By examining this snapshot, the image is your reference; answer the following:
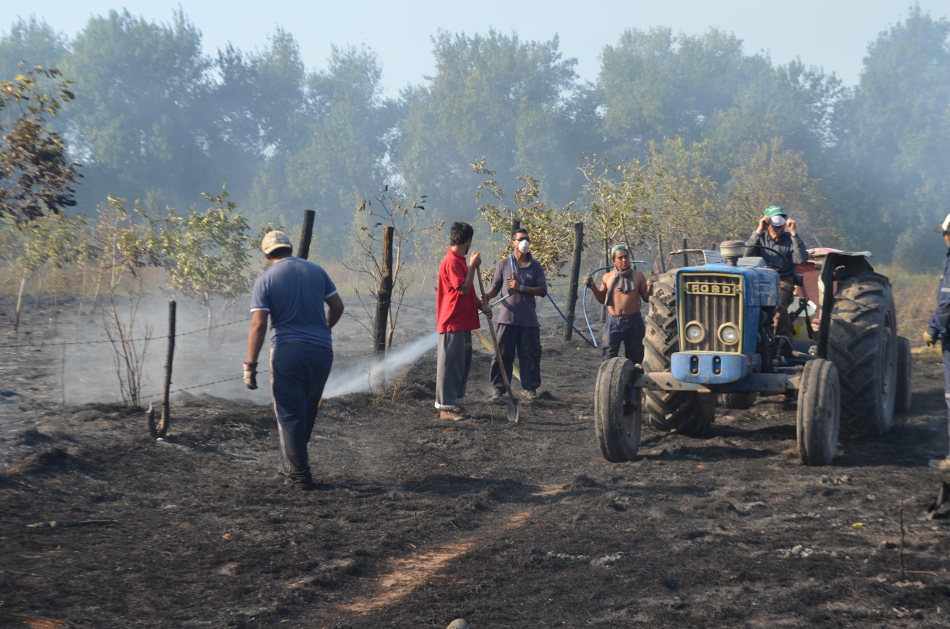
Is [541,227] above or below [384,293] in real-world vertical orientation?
above

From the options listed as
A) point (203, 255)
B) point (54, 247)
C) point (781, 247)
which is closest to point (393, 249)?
point (203, 255)

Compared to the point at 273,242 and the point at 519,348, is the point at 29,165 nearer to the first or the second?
the point at 273,242

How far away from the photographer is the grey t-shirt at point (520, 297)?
9641 mm

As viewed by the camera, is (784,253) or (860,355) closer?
(860,355)

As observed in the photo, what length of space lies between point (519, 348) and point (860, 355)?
391 centimetres

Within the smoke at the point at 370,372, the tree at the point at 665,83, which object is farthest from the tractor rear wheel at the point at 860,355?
the tree at the point at 665,83

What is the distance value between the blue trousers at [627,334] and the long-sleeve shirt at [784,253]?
1.81 metres

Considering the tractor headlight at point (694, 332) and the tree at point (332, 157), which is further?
the tree at point (332, 157)

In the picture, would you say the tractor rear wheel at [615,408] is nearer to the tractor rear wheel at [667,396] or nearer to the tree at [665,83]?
the tractor rear wheel at [667,396]

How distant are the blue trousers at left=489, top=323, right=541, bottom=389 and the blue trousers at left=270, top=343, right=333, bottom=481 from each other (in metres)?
3.95

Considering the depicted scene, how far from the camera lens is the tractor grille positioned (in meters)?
6.62

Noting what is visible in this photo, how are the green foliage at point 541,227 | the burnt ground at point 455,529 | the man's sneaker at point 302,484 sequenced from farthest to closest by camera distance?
the green foliage at point 541,227 < the man's sneaker at point 302,484 < the burnt ground at point 455,529

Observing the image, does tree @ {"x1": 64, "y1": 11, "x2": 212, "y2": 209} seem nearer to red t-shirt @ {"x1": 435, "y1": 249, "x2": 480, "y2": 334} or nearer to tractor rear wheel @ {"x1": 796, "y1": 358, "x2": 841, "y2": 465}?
red t-shirt @ {"x1": 435, "y1": 249, "x2": 480, "y2": 334}

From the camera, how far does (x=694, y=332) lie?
6.77 meters
